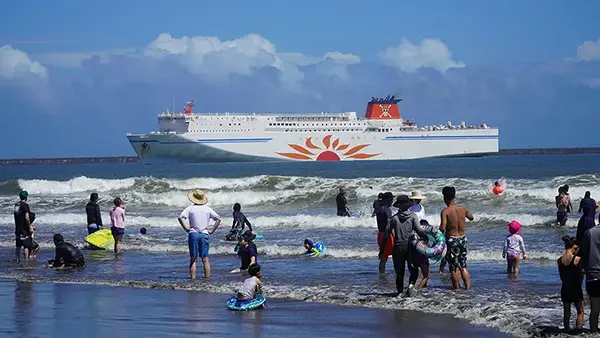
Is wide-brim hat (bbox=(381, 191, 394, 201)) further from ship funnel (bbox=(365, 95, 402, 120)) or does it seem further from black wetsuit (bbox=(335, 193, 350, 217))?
ship funnel (bbox=(365, 95, 402, 120))

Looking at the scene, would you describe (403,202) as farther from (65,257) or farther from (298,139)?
(298,139)

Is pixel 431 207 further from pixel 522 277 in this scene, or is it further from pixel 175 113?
pixel 175 113

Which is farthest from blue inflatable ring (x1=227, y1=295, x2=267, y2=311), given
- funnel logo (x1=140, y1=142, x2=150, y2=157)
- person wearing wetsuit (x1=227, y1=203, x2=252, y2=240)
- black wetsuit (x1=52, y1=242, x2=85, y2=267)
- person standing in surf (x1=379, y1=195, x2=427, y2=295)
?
funnel logo (x1=140, y1=142, x2=150, y2=157)

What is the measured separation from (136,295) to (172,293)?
46 centimetres

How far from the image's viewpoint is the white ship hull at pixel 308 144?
286 ft

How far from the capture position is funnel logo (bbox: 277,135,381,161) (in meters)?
89.4

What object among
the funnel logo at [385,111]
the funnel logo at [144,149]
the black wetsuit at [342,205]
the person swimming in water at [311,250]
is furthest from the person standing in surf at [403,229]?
the funnel logo at [385,111]

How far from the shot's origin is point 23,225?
48.1 feet

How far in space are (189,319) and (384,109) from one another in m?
87.2

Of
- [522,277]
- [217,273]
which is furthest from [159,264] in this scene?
[522,277]

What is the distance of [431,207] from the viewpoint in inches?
1049

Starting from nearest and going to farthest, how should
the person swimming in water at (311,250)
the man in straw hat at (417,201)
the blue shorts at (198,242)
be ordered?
the man in straw hat at (417,201), the blue shorts at (198,242), the person swimming in water at (311,250)

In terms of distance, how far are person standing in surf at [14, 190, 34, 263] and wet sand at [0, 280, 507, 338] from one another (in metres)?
3.94

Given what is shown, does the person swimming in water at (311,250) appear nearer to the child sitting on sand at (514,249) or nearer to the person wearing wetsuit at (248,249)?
the person wearing wetsuit at (248,249)
